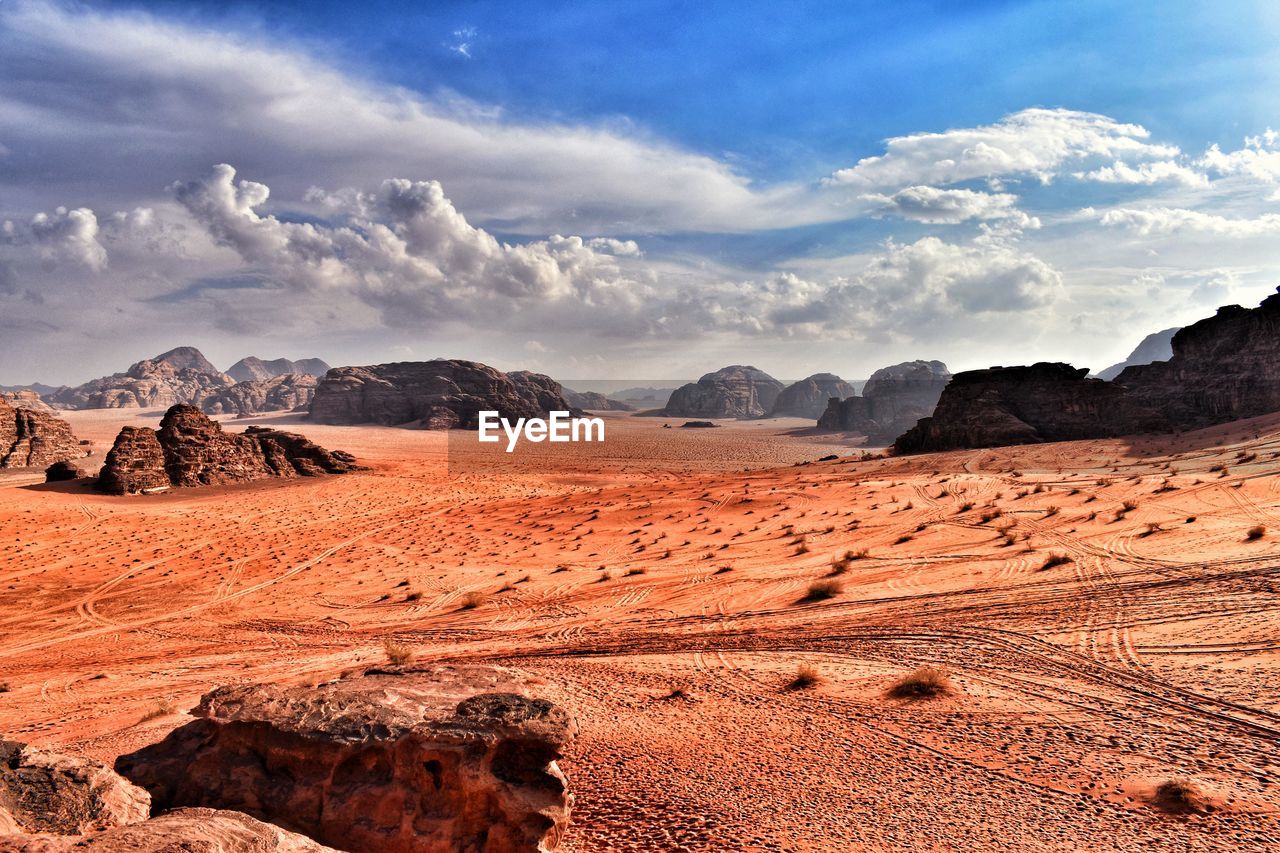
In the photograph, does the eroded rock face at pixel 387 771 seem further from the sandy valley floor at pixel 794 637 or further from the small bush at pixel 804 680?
the small bush at pixel 804 680

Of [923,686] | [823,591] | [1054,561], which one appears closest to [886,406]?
[1054,561]

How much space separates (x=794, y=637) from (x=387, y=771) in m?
6.97

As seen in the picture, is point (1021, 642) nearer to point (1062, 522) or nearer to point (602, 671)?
point (602, 671)

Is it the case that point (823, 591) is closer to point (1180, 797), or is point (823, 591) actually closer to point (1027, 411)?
point (1180, 797)

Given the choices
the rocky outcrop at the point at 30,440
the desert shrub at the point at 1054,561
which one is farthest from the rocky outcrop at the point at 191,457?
the desert shrub at the point at 1054,561

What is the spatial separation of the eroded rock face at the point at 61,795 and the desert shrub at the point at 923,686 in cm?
733

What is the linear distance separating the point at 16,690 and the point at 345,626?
16.4 ft

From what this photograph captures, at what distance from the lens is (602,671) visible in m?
9.12

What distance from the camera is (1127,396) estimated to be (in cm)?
4322

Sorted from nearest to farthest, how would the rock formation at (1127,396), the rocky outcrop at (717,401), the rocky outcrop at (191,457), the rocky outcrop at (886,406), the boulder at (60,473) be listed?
the rocky outcrop at (191,457) → the boulder at (60,473) → the rock formation at (1127,396) → the rocky outcrop at (886,406) → the rocky outcrop at (717,401)

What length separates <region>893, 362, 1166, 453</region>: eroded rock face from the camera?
42.1 meters

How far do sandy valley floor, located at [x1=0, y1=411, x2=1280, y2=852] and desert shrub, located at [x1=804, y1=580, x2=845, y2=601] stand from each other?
20cm

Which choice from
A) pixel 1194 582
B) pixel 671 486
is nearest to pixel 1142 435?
pixel 671 486

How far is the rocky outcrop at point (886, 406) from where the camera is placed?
4291 inches
